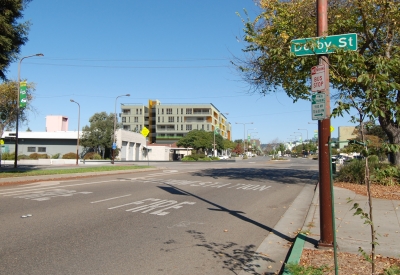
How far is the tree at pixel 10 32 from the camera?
18.3 m

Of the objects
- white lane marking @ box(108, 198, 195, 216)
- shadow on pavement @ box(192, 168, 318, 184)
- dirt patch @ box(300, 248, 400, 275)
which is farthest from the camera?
shadow on pavement @ box(192, 168, 318, 184)

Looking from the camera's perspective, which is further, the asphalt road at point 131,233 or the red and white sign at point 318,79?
the red and white sign at point 318,79

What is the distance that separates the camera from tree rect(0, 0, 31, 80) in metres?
18.3

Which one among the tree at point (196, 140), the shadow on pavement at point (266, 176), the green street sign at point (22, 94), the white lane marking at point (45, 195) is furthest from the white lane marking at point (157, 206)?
the tree at point (196, 140)

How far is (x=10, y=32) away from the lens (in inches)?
736

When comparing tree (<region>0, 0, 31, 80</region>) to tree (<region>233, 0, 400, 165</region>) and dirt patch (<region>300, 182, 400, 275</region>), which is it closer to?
tree (<region>233, 0, 400, 165</region>)

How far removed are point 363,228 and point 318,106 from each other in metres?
3.43

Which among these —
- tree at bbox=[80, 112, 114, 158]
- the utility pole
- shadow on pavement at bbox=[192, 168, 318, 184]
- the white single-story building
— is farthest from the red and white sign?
the white single-story building

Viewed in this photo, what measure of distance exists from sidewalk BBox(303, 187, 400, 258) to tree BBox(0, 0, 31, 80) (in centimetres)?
1691

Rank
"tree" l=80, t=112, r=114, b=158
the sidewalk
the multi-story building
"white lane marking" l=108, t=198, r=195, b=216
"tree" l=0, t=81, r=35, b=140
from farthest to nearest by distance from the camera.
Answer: the multi-story building, "tree" l=80, t=112, r=114, b=158, "tree" l=0, t=81, r=35, b=140, "white lane marking" l=108, t=198, r=195, b=216, the sidewalk

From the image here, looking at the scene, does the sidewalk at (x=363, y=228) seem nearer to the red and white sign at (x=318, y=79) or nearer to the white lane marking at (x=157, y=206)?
the red and white sign at (x=318, y=79)

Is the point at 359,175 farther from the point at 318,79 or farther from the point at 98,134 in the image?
the point at 98,134

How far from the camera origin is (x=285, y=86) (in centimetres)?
1688

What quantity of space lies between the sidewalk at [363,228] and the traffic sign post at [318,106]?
5.19 feet
